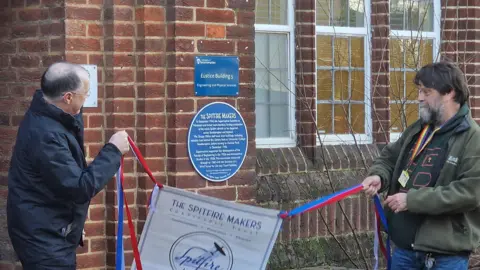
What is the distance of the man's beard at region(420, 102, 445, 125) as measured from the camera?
5.58m

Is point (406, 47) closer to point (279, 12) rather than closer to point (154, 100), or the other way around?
point (279, 12)

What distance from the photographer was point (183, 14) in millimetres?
Answer: 7043

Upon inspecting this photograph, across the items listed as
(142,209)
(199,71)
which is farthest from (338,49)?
(142,209)

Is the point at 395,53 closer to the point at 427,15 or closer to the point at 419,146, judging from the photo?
the point at 427,15

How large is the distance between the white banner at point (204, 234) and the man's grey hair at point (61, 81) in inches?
40.8

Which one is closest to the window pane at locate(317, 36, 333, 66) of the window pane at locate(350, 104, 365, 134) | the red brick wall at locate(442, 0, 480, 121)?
the window pane at locate(350, 104, 365, 134)

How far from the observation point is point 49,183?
521 centimetres

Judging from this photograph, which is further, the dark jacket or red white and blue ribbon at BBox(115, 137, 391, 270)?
red white and blue ribbon at BBox(115, 137, 391, 270)

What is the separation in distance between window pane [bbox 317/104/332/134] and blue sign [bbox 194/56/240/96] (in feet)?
5.55

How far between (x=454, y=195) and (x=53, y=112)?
2089 millimetres

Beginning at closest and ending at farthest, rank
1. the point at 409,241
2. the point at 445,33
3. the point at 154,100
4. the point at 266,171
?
the point at 409,241
the point at 154,100
the point at 266,171
the point at 445,33

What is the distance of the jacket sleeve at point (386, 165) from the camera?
19.1 feet

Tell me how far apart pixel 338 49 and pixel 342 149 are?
0.87 meters

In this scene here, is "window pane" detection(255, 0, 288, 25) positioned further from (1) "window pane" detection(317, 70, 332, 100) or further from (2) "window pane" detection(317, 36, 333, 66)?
(1) "window pane" detection(317, 70, 332, 100)
